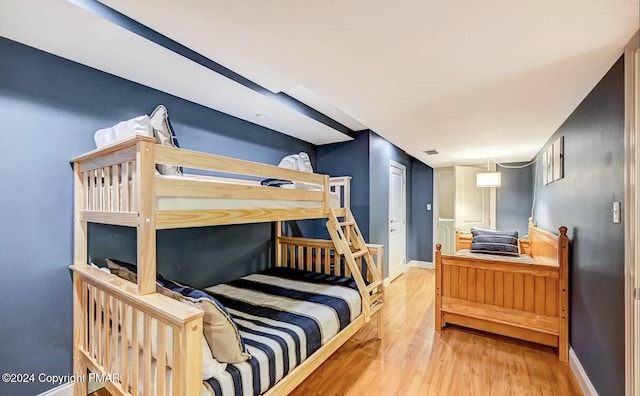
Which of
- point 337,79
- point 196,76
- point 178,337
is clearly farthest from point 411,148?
point 178,337

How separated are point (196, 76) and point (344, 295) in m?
2.11

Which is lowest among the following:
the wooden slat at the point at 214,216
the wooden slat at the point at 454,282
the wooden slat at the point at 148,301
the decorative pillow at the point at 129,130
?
the wooden slat at the point at 454,282

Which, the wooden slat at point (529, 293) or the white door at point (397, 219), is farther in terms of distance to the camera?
the white door at point (397, 219)

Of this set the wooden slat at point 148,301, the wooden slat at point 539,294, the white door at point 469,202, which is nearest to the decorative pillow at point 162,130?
the wooden slat at point 148,301

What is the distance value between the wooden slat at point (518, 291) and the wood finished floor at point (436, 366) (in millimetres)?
375

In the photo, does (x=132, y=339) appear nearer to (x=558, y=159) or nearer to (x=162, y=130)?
(x=162, y=130)

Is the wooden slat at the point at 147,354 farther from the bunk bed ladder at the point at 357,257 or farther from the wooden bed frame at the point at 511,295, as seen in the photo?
the wooden bed frame at the point at 511,295

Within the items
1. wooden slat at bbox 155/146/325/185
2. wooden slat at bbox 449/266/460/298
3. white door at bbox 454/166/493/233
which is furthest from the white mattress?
white door at bbox 454/166/493/233

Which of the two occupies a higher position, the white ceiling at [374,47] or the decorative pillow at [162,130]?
the white ceiling at [374,47]

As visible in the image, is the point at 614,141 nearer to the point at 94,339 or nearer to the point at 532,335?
the point at 532,335

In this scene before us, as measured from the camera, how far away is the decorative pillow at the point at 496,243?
3.53m

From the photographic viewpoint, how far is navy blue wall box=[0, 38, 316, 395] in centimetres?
167

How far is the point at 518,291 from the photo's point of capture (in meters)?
2.60

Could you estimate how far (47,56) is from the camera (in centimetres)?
180
